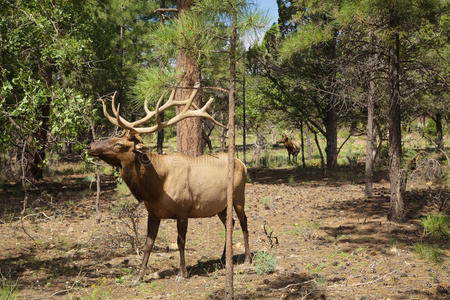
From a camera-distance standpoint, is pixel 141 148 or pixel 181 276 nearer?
pixel 141 148

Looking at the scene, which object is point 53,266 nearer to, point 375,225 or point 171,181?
point 171,181

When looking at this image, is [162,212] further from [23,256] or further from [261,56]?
[261,56]

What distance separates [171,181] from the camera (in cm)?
653

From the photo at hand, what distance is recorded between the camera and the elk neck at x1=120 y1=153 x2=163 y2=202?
→ 6281 millimetres

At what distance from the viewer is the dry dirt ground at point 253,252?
5603mm

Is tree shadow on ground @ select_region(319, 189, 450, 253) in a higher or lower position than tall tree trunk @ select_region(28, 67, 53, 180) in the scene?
lower

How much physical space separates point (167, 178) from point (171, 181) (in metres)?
0.08

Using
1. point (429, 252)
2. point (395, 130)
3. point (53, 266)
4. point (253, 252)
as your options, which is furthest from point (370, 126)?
point (53, 266)

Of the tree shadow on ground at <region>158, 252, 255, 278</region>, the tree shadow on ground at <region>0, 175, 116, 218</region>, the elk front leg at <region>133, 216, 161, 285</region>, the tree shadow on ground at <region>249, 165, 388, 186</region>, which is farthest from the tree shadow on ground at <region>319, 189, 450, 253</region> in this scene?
the tree shadow on ground at <region>0, 175, 116, 218</region>

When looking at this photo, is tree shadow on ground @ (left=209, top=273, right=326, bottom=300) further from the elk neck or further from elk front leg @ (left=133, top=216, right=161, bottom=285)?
the elk neck

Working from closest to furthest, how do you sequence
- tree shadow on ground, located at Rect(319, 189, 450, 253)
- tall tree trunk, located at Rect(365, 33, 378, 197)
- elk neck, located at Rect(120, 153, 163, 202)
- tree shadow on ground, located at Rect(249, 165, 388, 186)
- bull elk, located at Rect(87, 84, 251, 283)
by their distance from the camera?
bull elk, located at Rect(87, 84, 251, 283)
elk neck, located at Rect(120, 153, 163, 202)
tree shadow on ground, located at Rect(319, 189, 450, 253)
tall tree trunk, located at Rect(365, 33, 378, 197)
tree shadow on ground, located at Rect(249, 165, 388, 186)

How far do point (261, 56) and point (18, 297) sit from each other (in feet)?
48.2

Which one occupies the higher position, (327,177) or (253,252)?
(327,177)

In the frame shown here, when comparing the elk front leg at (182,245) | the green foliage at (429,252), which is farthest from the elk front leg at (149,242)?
the green foliage at (429,252)
